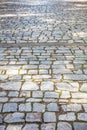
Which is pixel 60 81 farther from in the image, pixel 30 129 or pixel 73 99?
pixel 30 129

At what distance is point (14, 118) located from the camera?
3.86 meters

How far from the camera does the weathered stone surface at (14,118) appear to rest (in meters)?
3.80

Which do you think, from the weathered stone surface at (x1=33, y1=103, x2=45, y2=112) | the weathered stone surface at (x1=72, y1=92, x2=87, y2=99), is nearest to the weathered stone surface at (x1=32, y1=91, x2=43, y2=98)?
the weathered stone surface at (x1=33, y1=103, x2=45, y2=112)

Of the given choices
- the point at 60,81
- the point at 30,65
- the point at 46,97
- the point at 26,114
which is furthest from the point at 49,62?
the point at 26,114

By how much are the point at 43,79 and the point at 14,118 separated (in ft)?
4.84

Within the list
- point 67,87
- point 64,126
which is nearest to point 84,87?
point 67,87

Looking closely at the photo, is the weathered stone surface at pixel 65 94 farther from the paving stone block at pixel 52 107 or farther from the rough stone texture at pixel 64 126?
the rough stone texture at pixel 64 126

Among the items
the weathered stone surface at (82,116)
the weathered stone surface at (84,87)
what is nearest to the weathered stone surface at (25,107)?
the weathered stone surface at (82,116)

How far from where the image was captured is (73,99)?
14.3ft

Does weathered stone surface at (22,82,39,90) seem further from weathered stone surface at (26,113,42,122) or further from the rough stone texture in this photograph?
the rough stone texture

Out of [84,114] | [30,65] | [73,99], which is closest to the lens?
[84,114]

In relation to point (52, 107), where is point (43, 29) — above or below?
below

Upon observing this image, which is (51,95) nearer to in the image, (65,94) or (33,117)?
A: (65,94)

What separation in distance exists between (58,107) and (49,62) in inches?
86.0
